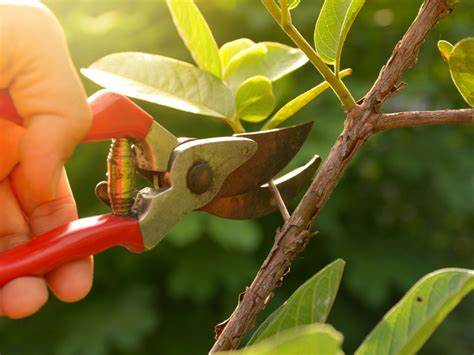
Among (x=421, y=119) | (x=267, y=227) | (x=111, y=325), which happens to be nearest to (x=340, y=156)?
(x=421, y=119)

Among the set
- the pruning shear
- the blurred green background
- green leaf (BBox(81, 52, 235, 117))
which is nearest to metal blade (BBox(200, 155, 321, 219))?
the pruning shear

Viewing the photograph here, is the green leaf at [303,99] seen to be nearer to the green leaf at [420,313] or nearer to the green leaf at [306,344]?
the green leaf at [420,313]

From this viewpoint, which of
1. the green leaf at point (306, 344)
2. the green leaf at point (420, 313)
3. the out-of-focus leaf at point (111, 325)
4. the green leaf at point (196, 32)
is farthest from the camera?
the out-of-focus leaf at point (111, 325)

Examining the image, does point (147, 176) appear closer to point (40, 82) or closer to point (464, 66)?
point (40, 82)

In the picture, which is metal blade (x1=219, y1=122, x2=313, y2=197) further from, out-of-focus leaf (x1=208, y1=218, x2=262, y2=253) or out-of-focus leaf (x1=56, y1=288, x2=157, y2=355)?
out-of-focus leaf (x1=56, y1=288, x2=157, y2=355)

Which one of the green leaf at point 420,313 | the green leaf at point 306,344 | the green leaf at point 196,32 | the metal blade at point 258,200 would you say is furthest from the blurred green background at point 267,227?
the green leaf at point 306,344
